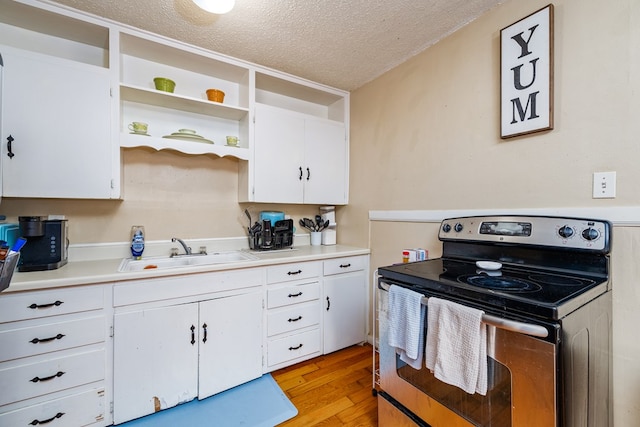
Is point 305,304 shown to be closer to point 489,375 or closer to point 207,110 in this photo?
point 489,375

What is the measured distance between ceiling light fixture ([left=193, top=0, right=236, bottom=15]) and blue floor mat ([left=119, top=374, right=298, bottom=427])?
2.19m

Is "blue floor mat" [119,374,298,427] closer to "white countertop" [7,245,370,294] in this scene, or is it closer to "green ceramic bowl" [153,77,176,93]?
"white countertop" [7,245,370,294]

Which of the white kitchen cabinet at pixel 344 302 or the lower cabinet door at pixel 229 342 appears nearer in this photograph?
the lower cabinet door at pixel 229 342

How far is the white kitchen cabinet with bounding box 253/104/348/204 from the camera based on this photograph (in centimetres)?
217

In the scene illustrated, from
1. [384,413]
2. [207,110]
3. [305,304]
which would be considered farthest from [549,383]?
[207,110]

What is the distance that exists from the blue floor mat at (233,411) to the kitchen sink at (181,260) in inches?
32.3

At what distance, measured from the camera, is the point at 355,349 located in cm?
229

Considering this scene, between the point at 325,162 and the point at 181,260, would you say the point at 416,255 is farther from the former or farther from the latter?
the point at 181,260

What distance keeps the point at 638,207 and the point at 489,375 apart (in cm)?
89

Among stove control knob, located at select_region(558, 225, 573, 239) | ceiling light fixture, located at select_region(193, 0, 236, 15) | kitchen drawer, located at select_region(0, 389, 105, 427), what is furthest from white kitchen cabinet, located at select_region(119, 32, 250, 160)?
stove control knob, located at select_region(558, 225, 573, 239)

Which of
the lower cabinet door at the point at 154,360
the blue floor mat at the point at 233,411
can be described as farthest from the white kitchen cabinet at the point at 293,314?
the lower cabinet door at the point at 154,360

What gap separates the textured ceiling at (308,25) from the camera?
1505 millimetres

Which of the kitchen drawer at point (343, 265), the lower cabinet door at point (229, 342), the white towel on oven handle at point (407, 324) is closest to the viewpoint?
the white towel on oven handle at point (407, 324)

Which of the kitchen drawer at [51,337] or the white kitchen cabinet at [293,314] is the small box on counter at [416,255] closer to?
the white kitchen cabinet at [293,314]
